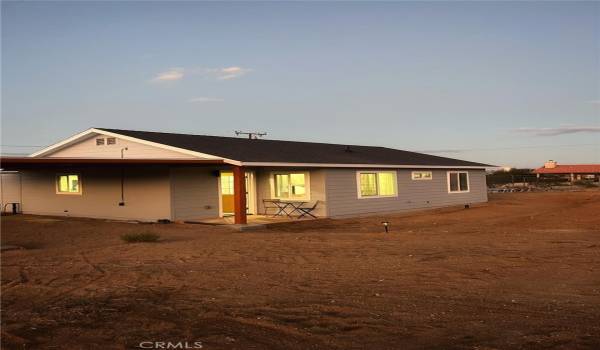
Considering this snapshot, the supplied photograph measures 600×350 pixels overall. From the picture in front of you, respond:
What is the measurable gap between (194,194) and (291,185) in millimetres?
3909

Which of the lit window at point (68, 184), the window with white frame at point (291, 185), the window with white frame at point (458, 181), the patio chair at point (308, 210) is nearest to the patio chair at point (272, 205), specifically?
the window with white frame at point (291, 185)

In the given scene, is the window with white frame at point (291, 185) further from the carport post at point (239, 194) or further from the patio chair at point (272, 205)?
the carport post at point (239, 194)

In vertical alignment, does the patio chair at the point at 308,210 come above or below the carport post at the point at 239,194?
below

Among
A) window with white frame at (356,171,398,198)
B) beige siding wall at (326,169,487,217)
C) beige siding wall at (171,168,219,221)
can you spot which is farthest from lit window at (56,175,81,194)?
window with white frame at (356,171,398,198)

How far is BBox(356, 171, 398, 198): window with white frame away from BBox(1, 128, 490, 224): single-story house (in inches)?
1.7

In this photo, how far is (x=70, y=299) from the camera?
7.08 metres

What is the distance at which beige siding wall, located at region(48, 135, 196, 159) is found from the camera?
19.6 meters

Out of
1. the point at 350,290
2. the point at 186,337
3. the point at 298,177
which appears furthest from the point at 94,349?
the point at 298,177

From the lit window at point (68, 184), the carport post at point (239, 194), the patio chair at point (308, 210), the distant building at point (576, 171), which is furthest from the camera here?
the distant building at point (576, 171)

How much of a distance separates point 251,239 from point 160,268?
449 cm

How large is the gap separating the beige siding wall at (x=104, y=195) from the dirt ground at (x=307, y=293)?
18.9ft

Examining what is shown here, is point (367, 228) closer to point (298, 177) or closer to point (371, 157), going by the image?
point (298, 177)

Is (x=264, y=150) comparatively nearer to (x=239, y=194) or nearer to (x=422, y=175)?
(x=239, y=194)

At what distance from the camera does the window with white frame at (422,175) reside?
25578 millimetres
